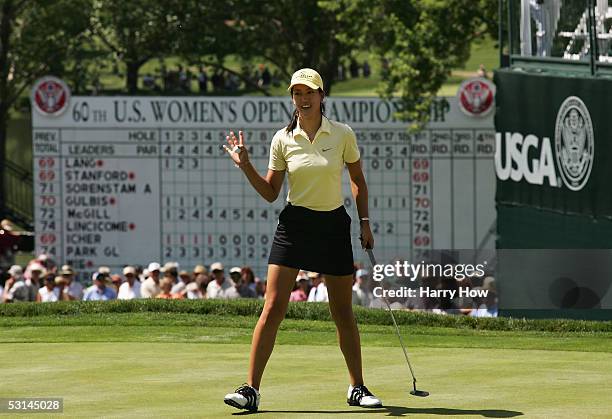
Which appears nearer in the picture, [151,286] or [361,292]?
[361,292]

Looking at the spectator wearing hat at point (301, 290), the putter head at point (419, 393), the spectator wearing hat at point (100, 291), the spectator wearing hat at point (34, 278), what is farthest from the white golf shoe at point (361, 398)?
the spectator wearing hat at point (34, 278)

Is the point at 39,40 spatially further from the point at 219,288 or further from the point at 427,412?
the point at 427,412

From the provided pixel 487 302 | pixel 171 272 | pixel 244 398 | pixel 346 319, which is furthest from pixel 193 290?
pixel 244 398

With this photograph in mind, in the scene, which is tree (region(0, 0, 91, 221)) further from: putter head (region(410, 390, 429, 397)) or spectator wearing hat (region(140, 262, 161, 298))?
putter head (region(410, 390, 429, 397))

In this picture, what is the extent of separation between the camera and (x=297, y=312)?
1362 cm

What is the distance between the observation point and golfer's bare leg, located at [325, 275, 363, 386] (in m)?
8.24

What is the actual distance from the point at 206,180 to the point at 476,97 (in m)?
4.44

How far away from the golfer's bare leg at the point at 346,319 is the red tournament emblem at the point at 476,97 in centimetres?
1598

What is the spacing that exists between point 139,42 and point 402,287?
18535mm

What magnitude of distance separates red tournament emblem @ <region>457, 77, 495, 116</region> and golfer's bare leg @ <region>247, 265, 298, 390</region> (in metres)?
16.1

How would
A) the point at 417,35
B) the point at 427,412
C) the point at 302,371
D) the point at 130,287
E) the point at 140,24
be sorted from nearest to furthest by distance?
the point at 427,412
the point at 302,371
the point at 130,287
the point at 417,35
the point at 140,24

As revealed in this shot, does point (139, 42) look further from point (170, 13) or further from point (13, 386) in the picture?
point (13, 386)

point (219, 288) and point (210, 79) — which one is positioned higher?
point (210, 79)

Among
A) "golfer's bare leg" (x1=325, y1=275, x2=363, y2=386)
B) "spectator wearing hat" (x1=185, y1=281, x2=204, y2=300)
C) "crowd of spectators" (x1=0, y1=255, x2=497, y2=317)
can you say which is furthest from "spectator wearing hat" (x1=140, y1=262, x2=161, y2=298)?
"golfer's bare leg" (x1=325, y1=275, x2=363, y2=386)
